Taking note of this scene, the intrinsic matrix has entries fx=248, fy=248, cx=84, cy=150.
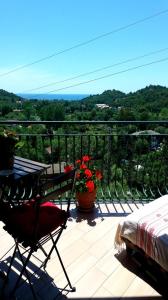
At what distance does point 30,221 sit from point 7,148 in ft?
2.08

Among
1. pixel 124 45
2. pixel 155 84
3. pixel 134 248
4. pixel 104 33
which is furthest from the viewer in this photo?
pixel 155 84

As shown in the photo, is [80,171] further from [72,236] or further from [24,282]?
[24,282]

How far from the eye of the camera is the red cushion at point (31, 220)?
174 centimetres

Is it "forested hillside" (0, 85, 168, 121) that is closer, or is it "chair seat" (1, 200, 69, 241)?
"chair seat" (1, 200, 69, 241)

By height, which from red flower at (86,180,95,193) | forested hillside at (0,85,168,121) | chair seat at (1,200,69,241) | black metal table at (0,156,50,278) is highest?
forested hillside at (0,85,168,121)

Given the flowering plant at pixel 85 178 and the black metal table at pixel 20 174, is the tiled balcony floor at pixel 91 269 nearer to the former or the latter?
the flowering plant at pixel 85 178

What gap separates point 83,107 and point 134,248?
1702 centimetres

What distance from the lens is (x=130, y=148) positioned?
13.3 feet

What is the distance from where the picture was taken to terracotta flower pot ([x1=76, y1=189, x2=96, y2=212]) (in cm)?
326

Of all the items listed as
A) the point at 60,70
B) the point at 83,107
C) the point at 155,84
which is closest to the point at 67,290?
the point at 83,107

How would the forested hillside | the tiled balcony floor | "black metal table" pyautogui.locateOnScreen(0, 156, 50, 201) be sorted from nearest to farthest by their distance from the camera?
"black metal table" pyautogui.locateOnScreen(0, 156, 50, 201) → the tiled balcony floor → the forested hillside

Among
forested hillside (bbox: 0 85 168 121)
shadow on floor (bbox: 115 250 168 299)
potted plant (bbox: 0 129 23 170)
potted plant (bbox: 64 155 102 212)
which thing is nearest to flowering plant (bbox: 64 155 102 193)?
potted plant (bbox: 64 155 102 212)

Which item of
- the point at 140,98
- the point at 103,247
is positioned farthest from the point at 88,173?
the point at 140,98

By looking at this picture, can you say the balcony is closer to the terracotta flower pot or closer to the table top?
the terracotta flower pot
